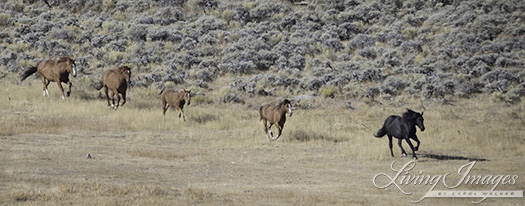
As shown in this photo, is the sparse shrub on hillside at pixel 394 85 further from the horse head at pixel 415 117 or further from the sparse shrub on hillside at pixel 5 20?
the sparse shrub on hillside at pixel 5 20

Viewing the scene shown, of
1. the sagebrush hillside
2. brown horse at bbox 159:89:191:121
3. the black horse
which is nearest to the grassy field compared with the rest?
brown horse at bbox 159:89:191:121

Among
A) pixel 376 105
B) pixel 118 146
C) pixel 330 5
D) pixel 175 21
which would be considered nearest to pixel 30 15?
pixel 175 21

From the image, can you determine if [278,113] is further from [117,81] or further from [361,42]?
[361,42]

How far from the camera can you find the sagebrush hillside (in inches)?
1341

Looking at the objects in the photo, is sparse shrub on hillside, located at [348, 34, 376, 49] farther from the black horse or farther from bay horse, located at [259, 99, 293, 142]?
the black horse

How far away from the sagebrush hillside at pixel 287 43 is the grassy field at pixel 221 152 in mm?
4413

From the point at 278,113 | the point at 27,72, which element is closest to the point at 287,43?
the point at 27,72

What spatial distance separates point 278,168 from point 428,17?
113ft

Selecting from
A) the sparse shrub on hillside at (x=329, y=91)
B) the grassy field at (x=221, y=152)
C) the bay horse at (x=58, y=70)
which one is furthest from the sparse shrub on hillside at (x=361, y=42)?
the bay horse at (x=58, y=70)

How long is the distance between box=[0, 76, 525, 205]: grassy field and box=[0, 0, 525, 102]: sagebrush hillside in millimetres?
4413

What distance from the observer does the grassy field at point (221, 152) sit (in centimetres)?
1139

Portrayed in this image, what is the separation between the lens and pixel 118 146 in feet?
58.2

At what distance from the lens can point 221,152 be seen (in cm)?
1758

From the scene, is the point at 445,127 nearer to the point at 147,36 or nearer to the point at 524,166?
the point at 524,166
